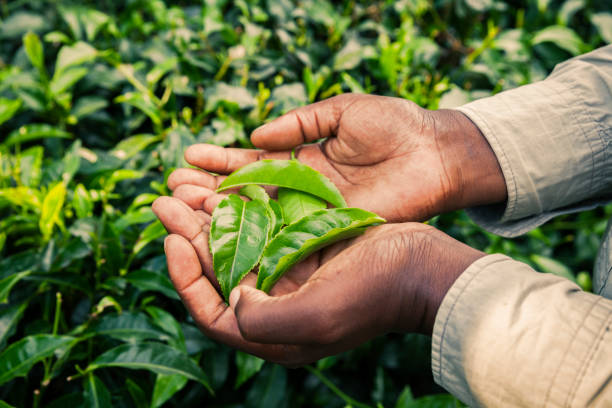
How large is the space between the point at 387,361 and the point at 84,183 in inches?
49.2

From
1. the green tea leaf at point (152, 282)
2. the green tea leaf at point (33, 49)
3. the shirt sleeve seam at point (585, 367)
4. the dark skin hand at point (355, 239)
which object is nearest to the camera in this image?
the shirt sleeve seam at point (585, 367)

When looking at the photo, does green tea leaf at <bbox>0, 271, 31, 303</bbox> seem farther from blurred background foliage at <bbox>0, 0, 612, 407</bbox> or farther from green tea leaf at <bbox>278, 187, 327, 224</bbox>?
green tea leaf at <bbox>278, 187, 327, 224</bbox>

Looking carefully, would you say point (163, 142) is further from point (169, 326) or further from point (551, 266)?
point (551, 266)

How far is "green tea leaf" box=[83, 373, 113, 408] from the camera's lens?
42.4 inches

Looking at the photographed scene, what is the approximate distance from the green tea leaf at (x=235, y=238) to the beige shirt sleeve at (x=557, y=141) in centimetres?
81

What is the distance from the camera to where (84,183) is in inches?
56.4

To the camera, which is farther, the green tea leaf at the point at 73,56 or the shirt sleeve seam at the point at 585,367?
the green tea leaf at the point at 73,56

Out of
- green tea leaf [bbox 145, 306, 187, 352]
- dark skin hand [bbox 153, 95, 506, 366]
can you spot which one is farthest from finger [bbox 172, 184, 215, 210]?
green tea leaf [bbox 145, 306, 187, 352]

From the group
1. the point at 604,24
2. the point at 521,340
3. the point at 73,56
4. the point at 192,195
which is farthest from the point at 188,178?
the point at 604,24

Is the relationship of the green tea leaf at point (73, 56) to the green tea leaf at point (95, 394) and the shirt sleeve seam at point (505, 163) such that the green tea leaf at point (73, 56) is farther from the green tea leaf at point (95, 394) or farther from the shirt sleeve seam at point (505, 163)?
the shirt sleeve seam at point (505, 163)

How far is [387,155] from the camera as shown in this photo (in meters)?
1.36

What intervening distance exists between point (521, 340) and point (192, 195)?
3.06ft

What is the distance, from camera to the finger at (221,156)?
1.29 meters

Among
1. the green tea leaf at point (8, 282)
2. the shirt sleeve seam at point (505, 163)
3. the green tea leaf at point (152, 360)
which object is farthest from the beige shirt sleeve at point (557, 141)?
the green tea leaf at point (8, 282)
